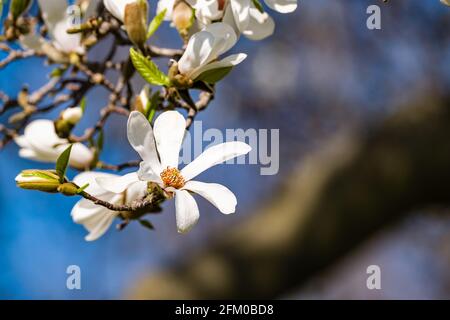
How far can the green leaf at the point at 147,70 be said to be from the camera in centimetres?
61

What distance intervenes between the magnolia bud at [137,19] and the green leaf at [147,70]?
2.1 inches

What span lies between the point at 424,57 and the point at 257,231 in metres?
0.90

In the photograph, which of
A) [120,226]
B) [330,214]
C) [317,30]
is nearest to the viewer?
[120,226]

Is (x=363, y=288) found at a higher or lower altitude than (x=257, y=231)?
higher

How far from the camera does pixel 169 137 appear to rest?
1.90 ft

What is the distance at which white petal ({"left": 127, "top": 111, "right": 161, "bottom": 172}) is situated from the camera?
0.55 metres

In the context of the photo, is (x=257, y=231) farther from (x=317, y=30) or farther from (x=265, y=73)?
(x=317, y=30)

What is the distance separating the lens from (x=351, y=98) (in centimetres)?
267

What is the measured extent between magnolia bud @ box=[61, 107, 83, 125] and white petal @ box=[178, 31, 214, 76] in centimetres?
21

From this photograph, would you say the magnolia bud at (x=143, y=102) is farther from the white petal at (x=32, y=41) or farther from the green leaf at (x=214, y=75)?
the white petal at (x=32, y=41)

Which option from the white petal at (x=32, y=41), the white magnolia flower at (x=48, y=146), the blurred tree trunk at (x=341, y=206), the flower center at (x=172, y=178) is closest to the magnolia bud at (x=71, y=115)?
the white magnolia flower at (x=48, y=146)

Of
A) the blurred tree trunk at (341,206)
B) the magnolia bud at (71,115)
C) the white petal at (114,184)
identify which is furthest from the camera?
the blurred tree trunk at (341,206)

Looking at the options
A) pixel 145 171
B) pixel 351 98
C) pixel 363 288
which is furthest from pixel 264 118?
pixel 145 171

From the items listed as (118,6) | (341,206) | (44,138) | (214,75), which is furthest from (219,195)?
(341,206)
